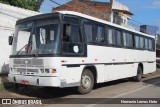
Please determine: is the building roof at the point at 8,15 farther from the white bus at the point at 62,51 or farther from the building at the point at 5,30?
the white bus at the point at 62,51

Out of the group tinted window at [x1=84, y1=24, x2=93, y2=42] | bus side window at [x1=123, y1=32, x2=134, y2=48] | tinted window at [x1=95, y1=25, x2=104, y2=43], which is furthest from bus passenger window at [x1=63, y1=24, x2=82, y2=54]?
bus side window at [x1=123, y1=32, x2=134, y2=48]

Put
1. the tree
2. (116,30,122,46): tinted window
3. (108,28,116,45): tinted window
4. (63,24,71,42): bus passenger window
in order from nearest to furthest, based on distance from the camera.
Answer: (63,24,71,42): bus passenger window, (108,28,116,45): tinted window, (116,30,122,46): tinted window, the tree

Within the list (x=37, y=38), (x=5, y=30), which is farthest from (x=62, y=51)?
(x=5, y=30)

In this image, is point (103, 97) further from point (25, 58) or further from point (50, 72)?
point (25, 58)

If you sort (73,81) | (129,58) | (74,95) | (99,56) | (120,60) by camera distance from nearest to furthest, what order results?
(73,81) < (74,95) < (99,56) < (120,60) < (129,58)

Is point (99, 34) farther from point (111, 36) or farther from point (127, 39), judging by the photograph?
point (127, 39)

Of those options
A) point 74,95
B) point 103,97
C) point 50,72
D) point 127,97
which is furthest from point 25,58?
point 127,97

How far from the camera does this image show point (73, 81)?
11461 millimetres

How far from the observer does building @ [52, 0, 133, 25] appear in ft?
128

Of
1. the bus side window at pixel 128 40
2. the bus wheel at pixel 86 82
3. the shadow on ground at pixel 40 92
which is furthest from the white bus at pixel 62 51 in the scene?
the bus side window at pixel 128 40

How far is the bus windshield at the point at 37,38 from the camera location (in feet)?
36.2

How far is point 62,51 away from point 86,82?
205cm

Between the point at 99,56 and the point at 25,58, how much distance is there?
10.9 feet

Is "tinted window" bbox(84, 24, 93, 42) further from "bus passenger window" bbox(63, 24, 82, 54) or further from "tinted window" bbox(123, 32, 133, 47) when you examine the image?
"tinted window" bbox(123, 32, 133, 47)
